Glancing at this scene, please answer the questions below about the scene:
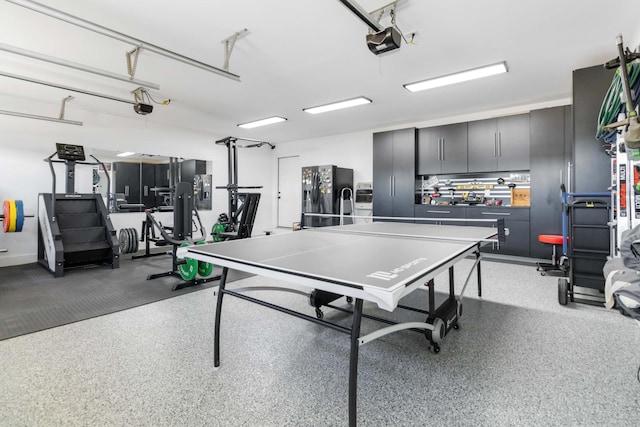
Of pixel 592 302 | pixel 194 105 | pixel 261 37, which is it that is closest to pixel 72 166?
pixel 194 105

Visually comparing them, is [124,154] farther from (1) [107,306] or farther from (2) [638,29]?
(2) [638,29]

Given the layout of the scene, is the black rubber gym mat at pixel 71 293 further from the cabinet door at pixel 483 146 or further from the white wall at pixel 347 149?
the cabinet door at pixel 483 146

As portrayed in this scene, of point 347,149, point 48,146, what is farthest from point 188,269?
point 347,149

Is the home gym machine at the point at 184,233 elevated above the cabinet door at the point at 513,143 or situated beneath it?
situated beneath

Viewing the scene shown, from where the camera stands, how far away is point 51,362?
205cm

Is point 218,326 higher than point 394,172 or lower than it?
lower

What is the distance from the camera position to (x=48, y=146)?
5.41m

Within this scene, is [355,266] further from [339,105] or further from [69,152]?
[69,152]

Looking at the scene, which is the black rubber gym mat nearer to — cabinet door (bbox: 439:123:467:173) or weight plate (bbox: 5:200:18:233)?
weight plate (bbox: 5:200:18:233)

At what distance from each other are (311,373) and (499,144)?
531 centimetres

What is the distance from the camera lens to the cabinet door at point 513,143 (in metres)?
5.18

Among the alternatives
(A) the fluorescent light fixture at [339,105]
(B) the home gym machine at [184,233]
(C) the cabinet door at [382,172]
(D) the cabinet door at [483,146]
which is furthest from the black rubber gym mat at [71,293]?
(D) the cabinet door at [483,146]

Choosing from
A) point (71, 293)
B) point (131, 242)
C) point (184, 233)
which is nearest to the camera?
point (71, 293)

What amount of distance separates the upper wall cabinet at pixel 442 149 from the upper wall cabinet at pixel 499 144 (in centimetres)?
14
